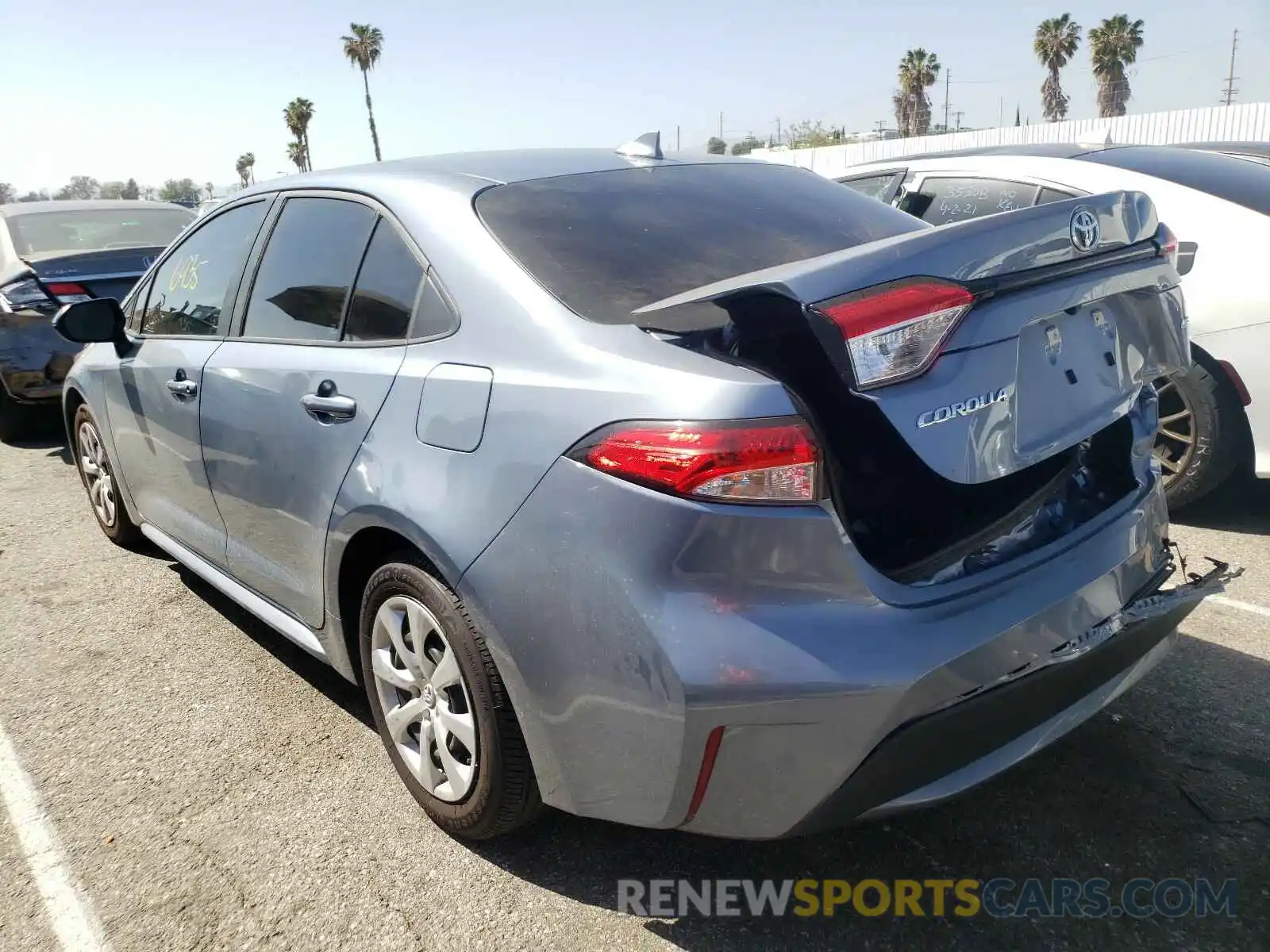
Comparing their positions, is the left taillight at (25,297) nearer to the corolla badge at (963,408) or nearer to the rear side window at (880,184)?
the rear side window at (880,184)

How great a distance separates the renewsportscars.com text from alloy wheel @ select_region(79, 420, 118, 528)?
3.43 m

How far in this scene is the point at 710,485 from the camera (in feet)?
5.76

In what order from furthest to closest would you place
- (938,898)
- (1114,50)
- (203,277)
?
(1114,50) → (203,277) → (938,898)

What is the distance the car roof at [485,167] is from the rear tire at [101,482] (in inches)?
79.5

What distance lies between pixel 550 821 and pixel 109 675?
6.28 feet

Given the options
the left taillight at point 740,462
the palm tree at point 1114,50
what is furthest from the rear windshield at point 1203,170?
the palm tree at point 1114,50

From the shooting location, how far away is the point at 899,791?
1.88 m

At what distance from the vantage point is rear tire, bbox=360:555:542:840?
2148 mm

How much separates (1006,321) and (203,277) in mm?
2839

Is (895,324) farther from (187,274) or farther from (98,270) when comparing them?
(98,270)

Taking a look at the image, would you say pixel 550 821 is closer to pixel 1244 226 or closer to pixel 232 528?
pixel 232 528

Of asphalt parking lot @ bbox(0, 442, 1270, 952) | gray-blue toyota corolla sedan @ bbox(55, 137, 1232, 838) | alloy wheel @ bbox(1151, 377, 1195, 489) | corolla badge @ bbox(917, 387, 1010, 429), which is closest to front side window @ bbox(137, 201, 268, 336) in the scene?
gray-blue toyota corolla sedan @ bbox(55, 137, 1232, 838)

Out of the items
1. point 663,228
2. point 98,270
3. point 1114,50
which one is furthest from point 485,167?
point 1114,50

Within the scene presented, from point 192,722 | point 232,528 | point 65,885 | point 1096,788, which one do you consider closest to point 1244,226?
point 1096,788
